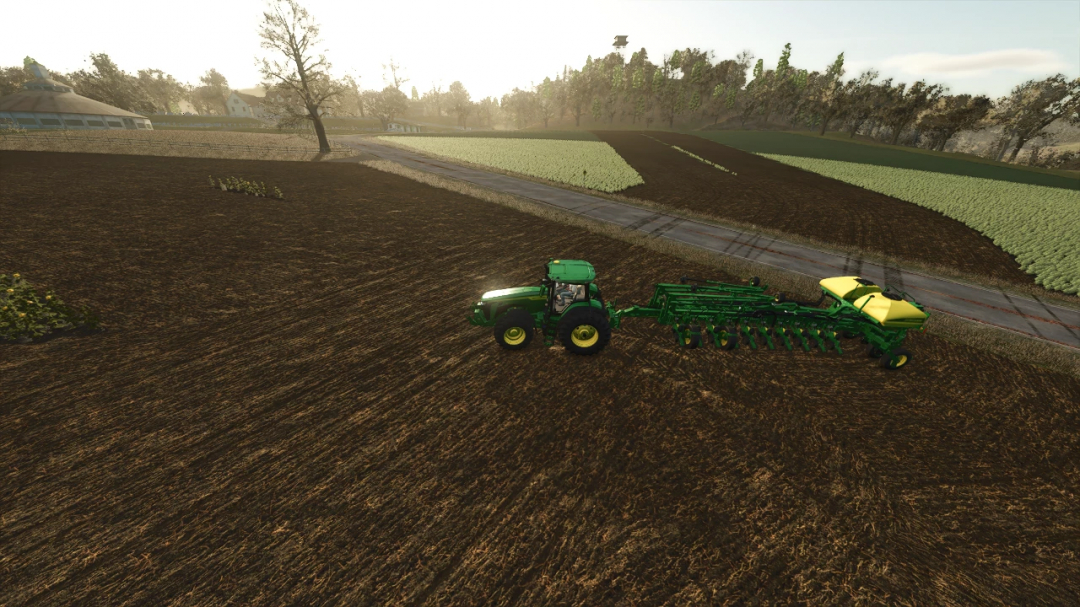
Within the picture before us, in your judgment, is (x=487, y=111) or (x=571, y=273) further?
(x=487, y=111)

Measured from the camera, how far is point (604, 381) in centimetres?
835

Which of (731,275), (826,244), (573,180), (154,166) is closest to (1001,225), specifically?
(826,244)

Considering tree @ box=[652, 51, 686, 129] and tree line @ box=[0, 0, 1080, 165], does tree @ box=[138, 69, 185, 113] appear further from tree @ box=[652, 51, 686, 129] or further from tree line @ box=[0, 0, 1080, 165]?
tree @ box=[652, 51, 686, 129]

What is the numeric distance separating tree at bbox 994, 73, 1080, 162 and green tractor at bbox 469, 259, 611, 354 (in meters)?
100.0

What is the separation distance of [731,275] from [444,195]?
722 inches

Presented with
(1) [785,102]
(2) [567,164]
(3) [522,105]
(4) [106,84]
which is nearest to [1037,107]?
(1) [785,102]

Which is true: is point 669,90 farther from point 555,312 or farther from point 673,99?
point 555,312

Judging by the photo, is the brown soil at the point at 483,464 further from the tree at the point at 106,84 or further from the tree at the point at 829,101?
the tree at the point at 106,84

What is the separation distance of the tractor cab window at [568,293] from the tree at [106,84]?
12470 cm

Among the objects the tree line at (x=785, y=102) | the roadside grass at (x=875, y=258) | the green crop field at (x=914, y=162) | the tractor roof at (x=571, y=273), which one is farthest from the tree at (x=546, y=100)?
the tractor roof at (x=571, y=273)

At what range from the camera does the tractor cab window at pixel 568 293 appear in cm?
897

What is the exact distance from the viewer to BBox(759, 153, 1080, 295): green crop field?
16812 mm

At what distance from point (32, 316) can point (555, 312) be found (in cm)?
1257

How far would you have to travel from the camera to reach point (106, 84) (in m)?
81.1
